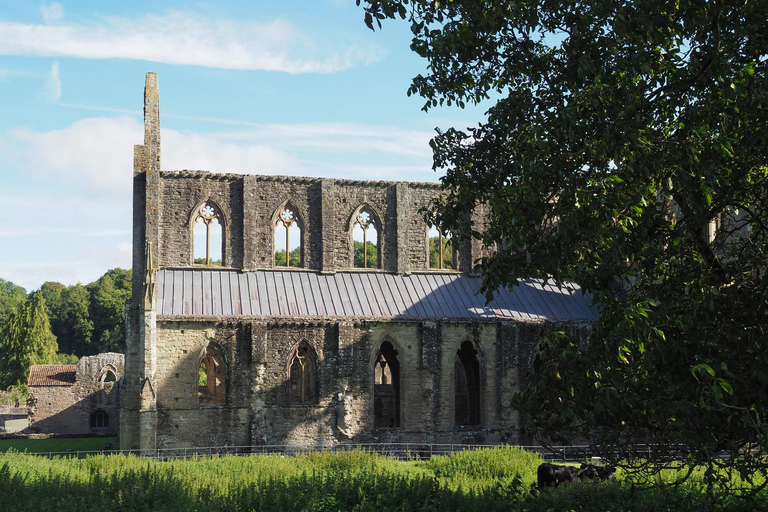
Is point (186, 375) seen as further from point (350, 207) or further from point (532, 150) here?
point (532, 150)

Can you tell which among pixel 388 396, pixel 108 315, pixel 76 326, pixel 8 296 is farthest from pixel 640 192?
pixel 8 296

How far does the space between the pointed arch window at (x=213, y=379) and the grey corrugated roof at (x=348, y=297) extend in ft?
4.57

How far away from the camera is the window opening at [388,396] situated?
95.9 feet

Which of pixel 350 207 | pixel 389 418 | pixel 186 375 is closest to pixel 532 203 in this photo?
pixel 186 375

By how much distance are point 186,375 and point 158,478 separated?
29.8 feet

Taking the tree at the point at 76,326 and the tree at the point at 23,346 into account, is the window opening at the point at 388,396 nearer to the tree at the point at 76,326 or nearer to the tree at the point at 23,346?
the tree at the point at 23,346

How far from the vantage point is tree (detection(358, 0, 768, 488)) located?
8969mm

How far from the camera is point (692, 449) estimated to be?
29.2 ft

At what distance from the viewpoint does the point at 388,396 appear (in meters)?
32.2

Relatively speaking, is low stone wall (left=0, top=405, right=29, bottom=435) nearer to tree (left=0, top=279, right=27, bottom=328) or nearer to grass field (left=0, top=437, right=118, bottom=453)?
grass field (left=0, top=437, right=118, bottom=453)

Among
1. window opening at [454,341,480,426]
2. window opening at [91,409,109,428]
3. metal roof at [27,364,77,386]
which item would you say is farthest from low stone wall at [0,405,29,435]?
window opening at [454,341,480,426]

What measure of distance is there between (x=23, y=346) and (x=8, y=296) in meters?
56.3

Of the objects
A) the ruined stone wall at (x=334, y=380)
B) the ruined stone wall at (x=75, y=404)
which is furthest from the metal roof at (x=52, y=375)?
the ruined stone wall at (x=334, y=380)

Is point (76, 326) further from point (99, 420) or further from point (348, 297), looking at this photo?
point (348, 297)
